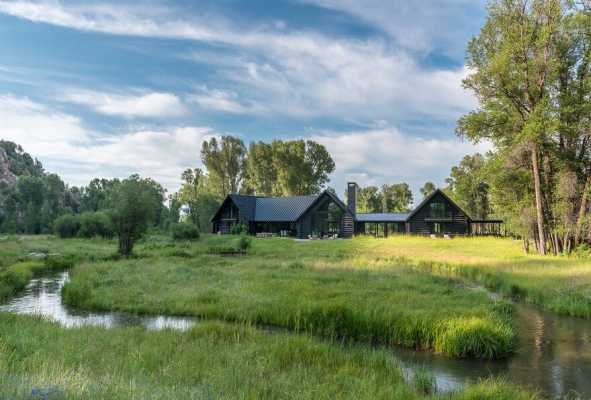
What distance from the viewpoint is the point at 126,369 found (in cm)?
719

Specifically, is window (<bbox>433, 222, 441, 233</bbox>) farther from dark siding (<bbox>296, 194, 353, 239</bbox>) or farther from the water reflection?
the water reflection

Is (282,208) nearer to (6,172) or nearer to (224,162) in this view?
(224,162)

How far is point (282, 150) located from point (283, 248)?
41.0 meters

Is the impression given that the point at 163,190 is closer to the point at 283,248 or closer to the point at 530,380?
the point at 283,248

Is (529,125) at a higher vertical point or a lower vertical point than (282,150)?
lower

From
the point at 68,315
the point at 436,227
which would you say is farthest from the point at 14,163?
the point at 68,315

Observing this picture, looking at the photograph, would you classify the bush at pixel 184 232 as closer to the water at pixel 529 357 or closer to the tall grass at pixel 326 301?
the tall grass at pixel 326 301

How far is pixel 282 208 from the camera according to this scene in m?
56.2

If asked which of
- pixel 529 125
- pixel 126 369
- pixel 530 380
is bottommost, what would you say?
pixel 530 380

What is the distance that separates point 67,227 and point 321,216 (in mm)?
34429

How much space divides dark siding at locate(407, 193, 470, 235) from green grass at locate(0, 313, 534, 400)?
4770 centimetres

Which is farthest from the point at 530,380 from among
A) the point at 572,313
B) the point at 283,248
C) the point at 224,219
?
the point at 224,219

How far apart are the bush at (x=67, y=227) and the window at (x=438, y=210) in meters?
47.8

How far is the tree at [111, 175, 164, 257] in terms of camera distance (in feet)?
106
